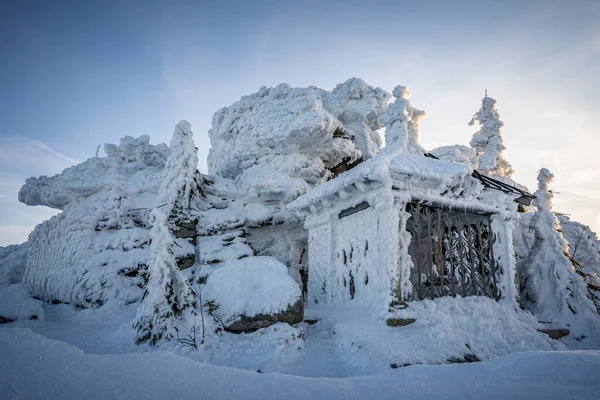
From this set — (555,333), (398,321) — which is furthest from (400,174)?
(555,333)

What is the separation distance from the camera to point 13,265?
46.2 ft

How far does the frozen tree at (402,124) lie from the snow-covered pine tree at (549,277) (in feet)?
18.8

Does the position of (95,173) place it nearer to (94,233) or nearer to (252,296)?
(94,233)

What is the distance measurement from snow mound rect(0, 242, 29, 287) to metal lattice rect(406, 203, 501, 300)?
15816mm

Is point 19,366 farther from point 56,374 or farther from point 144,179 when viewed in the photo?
point 144,179

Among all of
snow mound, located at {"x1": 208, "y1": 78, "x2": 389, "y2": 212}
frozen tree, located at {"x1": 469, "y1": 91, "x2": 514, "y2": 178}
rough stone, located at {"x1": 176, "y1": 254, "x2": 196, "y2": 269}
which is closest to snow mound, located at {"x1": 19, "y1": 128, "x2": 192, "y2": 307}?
rough stone, located at {"x1": 176, "y1": 254, "x2": 196, "y2": 269}

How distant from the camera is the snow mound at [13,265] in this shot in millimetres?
13555

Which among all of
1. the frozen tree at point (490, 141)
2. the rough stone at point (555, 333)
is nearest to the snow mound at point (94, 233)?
the rough stone at point (555, 333)

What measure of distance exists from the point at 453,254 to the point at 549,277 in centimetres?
428

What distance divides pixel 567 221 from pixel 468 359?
26.8 meters

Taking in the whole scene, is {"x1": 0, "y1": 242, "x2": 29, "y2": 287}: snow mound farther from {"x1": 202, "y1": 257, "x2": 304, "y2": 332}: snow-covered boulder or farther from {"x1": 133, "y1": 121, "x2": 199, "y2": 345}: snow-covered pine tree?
{"x1": 202, "y1": 257, "x2": 304, "y2": 332}: snow-covered boulder

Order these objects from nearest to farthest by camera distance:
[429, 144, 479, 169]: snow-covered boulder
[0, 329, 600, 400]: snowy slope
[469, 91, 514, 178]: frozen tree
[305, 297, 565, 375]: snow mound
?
[0, 329, 600, 400]: snowy slope < [305, 297, 565, 375]: snow mound < [469, 91, 514, 178]: frozen tree < [429, 144, 479, 169]: snow-covered boulder

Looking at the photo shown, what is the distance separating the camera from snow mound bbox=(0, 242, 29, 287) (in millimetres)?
13555

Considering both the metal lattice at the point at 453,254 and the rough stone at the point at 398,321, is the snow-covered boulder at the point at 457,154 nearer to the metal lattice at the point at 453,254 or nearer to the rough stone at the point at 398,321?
the metal lattice at the point at 453,254
